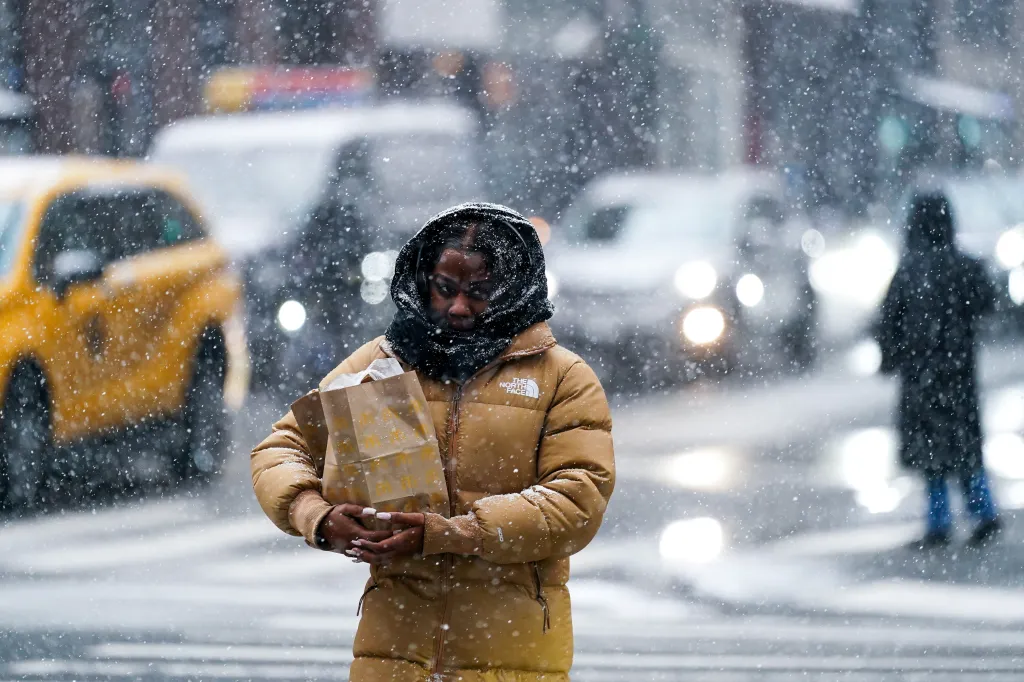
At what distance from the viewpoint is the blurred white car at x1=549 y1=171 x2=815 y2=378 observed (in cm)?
1025

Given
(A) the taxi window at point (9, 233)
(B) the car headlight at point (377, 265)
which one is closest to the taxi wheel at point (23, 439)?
(A) the taxi window at point (9, 233)

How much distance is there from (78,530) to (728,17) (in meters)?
10.1

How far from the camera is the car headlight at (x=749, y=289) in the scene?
36.5ft

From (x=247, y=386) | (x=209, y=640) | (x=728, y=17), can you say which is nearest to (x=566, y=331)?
(x=247, y=386)

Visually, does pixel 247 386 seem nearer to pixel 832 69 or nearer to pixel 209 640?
pixel 209 640

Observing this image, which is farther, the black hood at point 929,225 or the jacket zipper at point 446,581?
the black hood at point 929,225

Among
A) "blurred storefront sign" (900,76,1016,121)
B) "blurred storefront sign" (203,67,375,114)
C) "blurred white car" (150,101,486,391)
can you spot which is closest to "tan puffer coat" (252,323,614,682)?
"blurred white car" (150,101,486,391)

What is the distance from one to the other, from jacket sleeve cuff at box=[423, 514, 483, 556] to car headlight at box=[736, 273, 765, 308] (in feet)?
28.4

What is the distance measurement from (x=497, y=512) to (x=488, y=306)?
39cm

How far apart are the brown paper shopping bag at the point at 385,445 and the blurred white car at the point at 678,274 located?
7.39 metres

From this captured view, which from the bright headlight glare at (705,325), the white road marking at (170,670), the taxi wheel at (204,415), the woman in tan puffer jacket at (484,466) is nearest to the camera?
the woman in tan puffer jacket at (484,466)

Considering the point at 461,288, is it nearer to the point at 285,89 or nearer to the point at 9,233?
the point at 9,233

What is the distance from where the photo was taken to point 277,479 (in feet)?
9.08

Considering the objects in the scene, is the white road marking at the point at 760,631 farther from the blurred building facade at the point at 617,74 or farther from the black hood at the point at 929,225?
the blurred building facade at the point at 617,74
